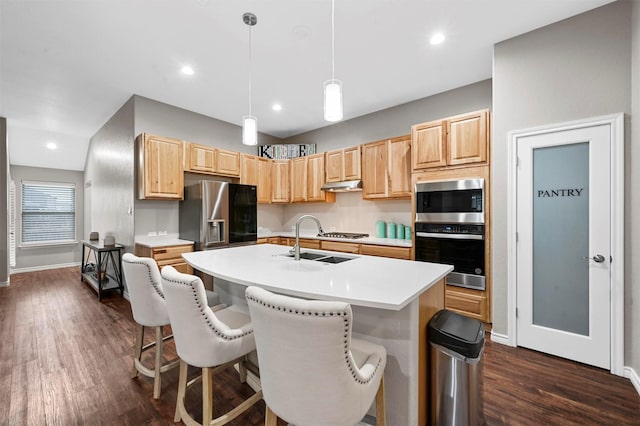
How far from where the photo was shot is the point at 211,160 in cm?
439

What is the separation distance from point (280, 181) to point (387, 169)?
227 cm

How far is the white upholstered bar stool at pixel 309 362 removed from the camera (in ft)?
3.09

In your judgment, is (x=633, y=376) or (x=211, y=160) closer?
(x=633, y=376)

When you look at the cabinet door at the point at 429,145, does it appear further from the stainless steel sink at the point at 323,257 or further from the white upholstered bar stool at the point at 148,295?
the white upholstered bar stool at the point at 148,295

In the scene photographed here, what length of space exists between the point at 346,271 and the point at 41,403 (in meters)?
2.36

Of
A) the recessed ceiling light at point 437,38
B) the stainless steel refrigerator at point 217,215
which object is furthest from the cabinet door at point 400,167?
the stainless steel refrigerator at point 217,215

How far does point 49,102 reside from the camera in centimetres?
418

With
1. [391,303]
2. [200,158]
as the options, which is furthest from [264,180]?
[391,303]

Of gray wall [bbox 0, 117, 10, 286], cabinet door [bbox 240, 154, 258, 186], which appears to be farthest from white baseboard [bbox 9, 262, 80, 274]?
cabinet door [bbox 240, 154, 258, 186]

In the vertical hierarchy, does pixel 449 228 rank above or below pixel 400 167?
below

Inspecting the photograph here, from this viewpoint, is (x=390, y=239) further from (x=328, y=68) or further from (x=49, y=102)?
(x=49, y=102)

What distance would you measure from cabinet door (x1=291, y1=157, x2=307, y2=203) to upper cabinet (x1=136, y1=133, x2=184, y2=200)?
6.57 ft

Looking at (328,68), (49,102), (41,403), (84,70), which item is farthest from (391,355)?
(49,102)

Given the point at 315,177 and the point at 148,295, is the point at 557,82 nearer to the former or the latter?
the point at 315,177
